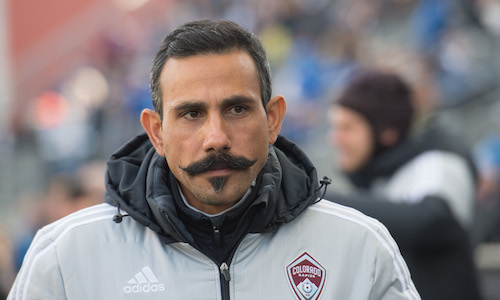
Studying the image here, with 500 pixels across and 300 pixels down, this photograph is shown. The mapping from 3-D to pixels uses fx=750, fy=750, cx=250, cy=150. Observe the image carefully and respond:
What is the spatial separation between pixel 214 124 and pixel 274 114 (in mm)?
302

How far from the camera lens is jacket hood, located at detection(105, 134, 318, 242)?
7.76 ft

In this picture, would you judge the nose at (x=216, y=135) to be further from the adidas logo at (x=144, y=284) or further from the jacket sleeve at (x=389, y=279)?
the jacket sleeve at (x=389, y=279)

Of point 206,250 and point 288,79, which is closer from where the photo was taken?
point 206,250

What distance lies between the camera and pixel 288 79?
12.8 m

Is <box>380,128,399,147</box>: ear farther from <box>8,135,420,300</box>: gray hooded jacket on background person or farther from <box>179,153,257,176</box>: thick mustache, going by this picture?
<box>179,153,257,176</box>: thick mustache

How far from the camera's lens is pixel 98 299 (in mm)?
2316

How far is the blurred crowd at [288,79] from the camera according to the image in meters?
7.48

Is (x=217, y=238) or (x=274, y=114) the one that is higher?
(x=274, y=114)

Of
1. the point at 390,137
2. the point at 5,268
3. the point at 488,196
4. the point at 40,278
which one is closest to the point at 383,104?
the point at 390,137

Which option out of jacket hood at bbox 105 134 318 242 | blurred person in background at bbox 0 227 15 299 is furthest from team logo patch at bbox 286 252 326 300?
blurred person in background at bbox 0 227 15 299

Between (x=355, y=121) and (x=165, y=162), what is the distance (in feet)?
5.83

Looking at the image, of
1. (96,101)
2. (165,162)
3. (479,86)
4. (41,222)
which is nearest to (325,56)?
(479,86)

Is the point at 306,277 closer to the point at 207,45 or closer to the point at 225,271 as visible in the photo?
the point at 225,271

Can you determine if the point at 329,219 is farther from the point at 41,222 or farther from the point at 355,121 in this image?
the point at 41,222
